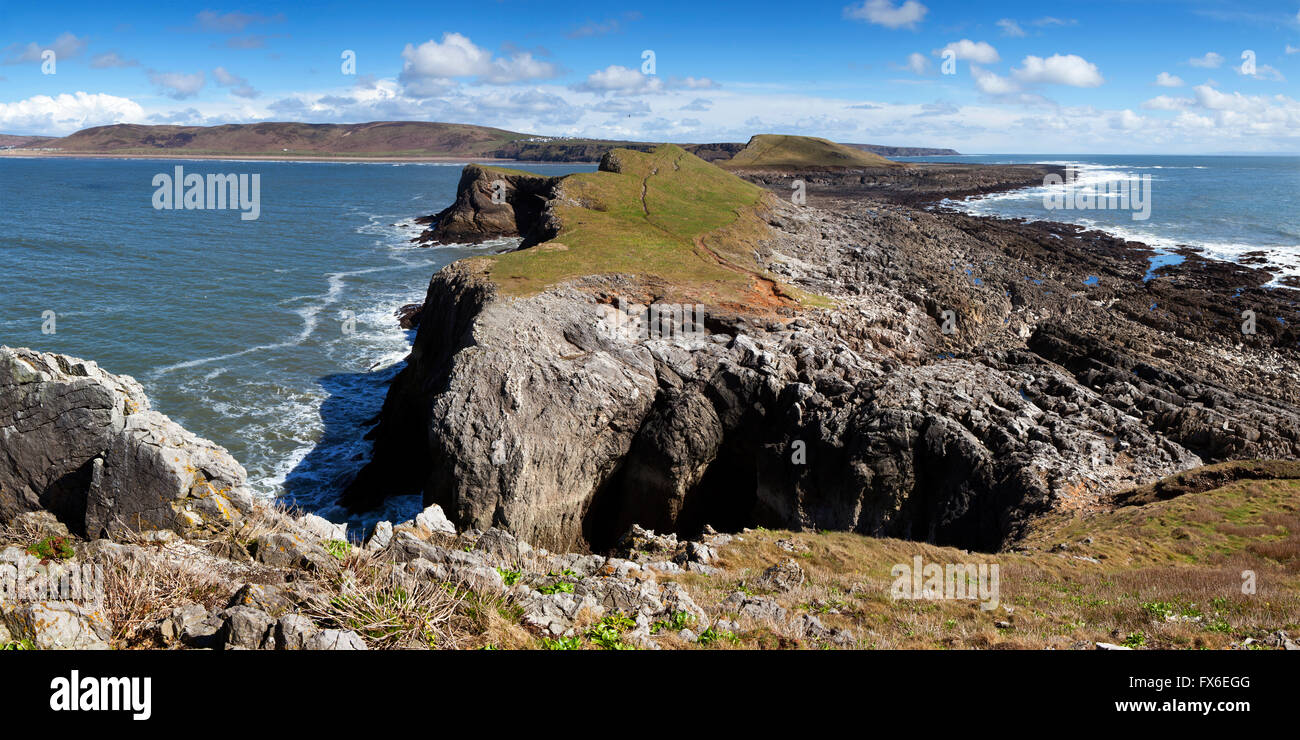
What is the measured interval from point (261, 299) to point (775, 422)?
44.6 meters

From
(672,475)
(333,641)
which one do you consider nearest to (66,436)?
(333,641)

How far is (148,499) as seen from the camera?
13.8m

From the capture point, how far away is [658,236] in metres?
44.6

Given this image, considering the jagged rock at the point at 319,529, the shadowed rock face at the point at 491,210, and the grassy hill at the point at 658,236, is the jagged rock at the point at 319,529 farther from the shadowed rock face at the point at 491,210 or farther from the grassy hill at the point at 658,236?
the shadowed rock face at the point at 491,210

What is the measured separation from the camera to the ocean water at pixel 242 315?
31.1 metres

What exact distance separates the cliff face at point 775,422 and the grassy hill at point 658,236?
1.92 meters

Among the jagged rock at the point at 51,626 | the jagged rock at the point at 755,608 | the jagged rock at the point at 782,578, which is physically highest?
the jagged rock at the point at 51,626

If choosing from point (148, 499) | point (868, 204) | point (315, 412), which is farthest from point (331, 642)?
point (868, 204)

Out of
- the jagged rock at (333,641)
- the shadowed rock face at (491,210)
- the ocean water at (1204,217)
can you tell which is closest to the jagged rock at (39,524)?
the jagged rock at (333,641)
